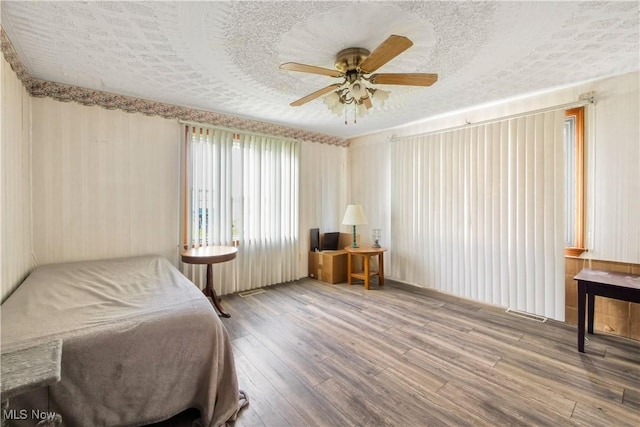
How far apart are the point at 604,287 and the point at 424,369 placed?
1.59 m

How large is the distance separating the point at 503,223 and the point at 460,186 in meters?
0.66

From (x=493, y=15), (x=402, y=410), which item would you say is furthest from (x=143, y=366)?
(x=493, y=15)

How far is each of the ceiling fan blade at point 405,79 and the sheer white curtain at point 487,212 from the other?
69.1 inches

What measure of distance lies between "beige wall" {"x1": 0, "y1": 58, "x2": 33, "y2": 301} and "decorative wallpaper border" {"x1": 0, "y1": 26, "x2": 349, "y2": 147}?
115 mm

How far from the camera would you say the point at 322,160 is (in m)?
4.70

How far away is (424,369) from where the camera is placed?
2.05m

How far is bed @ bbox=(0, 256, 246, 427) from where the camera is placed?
126 centimetres

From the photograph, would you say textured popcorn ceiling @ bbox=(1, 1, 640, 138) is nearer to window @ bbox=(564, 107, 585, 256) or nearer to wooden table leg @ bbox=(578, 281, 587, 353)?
window @ bbox=(564, 107, 585, 256)

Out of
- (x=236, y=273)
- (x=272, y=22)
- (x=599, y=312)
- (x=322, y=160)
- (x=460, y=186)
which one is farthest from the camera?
(x=322, y=160)

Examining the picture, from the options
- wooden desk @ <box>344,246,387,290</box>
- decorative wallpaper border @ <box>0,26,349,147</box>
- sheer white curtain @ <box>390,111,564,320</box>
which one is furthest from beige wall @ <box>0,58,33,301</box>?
sheer white curtain @ <box>390,111,564,320</box>

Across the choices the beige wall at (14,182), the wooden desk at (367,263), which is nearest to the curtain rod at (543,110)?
the wooden desk at (367,263)

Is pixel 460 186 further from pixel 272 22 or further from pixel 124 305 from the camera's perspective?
pixel 124 305

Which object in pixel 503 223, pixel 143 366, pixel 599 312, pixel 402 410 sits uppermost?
pixel 503 223

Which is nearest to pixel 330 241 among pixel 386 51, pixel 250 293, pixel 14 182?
pixel 250 293
